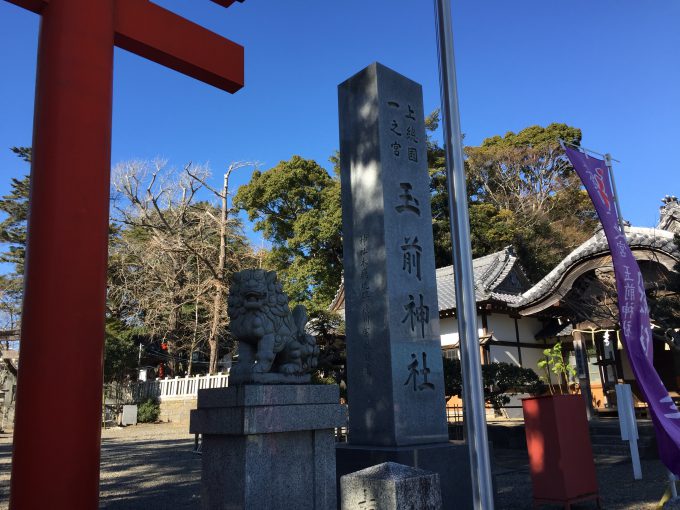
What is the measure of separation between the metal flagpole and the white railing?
18.0 metres

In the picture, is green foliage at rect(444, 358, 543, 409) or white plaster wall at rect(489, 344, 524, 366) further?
white plaster wall at rect(489, 344, 524, 366)

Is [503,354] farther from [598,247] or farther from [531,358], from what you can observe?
[598,247]

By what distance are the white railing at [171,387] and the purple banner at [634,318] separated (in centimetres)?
1686

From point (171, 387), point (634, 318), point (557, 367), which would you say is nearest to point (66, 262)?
point (634, 318)

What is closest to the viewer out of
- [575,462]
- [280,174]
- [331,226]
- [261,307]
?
[261,307]

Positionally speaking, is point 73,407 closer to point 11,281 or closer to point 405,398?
point 405,398

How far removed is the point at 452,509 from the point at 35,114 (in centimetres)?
551

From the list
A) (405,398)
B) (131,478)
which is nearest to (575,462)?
(405,398)

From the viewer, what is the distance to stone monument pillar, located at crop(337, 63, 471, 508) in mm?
5707

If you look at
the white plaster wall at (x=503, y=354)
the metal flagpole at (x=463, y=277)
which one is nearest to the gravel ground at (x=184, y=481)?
the metal flagpole at (x=463, y=277)

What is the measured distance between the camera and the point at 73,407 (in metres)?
4.33

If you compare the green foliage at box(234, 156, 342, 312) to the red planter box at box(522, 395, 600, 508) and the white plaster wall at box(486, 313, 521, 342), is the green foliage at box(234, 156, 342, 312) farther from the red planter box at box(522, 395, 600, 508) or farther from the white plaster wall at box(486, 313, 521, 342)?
the red planter box at box(522, 395, 600, 508)

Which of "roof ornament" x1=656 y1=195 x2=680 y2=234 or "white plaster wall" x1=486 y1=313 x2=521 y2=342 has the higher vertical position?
"roof ornament" x1=656 y1=195 x2=680 y2=234

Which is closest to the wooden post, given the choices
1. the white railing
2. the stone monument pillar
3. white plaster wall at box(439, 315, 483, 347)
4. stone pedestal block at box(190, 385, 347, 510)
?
stone pedestal block at box(190, 385, 347, 510)
